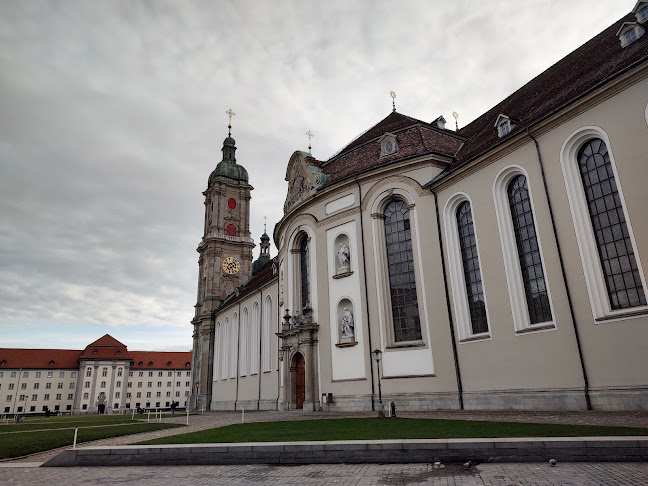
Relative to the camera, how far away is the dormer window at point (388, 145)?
1016 inches

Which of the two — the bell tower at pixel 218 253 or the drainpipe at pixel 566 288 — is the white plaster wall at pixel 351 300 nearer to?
the drainpipe at pixel 566 288

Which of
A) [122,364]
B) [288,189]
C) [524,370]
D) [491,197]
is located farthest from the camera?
[122,364]

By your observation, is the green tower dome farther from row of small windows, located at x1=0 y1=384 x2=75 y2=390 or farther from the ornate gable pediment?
row of small windows, located at x1=0 y1=384 x2=75 y2=390

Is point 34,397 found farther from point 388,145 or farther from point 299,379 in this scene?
point 388,145

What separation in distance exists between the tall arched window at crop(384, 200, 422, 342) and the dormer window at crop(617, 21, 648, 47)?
11699 millimetres

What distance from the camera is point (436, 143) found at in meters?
25.6

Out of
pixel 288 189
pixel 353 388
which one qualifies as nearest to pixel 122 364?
pixel 288 189

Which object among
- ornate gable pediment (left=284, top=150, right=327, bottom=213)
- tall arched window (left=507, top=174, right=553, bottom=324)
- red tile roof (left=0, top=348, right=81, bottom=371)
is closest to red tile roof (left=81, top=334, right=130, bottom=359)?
red tile roof (left=0, top=348, right=81, bottom=371)

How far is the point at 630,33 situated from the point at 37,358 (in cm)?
10842

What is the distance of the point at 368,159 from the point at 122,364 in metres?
86.8

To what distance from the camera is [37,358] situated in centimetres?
9306

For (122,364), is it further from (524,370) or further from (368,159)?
(524,370)

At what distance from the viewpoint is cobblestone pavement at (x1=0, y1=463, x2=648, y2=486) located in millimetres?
6755

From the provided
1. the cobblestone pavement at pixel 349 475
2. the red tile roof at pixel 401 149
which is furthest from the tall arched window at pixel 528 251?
the cobblestone pavement at pixel 349 475
